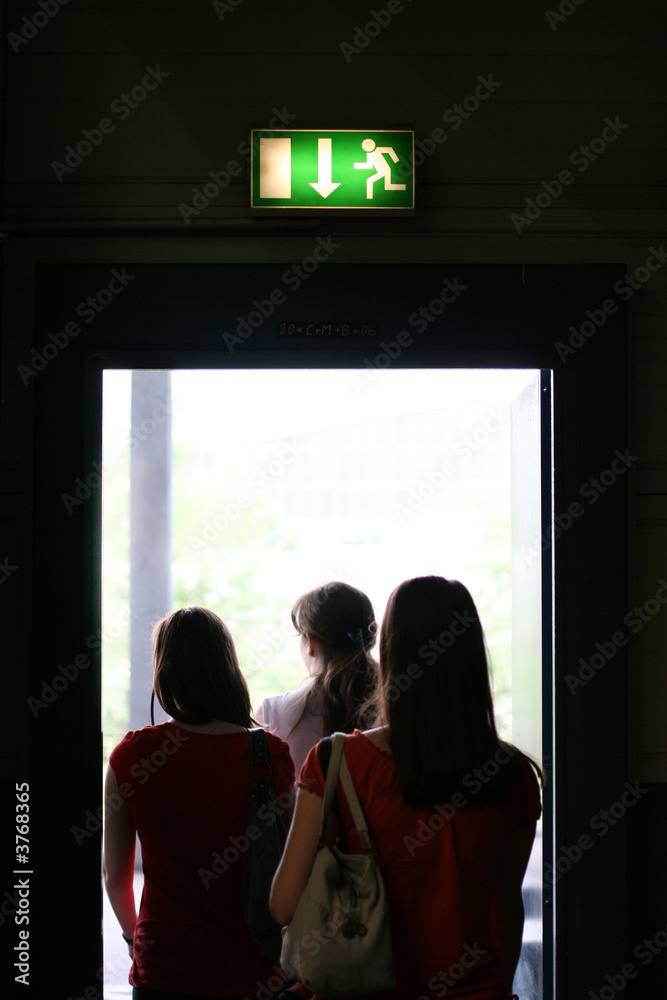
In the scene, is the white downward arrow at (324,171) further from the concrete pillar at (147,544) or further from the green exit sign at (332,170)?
the concrete pillar at (147,544)

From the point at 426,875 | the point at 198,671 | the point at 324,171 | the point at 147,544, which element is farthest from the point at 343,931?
the point at 147,544

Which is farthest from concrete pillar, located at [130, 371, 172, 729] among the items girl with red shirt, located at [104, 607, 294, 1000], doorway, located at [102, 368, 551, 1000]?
girl with red shirt, located at [104, 607, 294, 1000]

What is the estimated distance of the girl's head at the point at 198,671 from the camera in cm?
196

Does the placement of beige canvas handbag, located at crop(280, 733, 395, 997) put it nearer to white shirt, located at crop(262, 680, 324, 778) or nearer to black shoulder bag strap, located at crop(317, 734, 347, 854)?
black shoulder bag strap, located at crop(317, 734, 347, 854)

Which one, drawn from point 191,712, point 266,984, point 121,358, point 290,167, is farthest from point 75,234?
point 266,984

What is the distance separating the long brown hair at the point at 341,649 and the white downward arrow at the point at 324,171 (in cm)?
111

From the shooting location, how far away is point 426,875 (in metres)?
1.52

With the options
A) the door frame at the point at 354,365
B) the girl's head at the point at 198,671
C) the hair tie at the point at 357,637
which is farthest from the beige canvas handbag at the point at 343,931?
the hair tie at the point at 357,637

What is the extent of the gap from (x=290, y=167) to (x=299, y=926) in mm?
1727

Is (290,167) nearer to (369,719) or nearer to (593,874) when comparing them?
(369,719)

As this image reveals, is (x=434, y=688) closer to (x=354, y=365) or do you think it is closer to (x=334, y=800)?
(x=334, y=800)

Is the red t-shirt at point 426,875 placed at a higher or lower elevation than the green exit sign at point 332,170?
lower

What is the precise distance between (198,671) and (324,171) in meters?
1.29

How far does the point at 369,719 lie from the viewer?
2.32m
